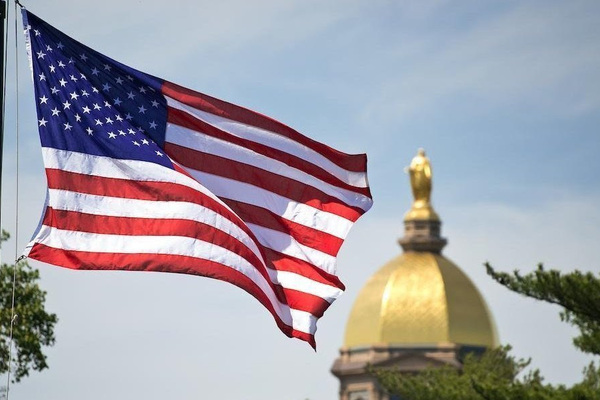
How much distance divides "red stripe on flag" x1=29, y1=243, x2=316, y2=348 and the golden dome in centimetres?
9037

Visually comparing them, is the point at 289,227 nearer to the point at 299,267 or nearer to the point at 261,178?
the point at 299,267

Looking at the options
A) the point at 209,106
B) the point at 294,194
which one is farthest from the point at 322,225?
the point at 209,106

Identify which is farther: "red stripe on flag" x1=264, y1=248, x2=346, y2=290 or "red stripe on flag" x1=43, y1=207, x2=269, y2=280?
"red stripe on flag" x1=264, y1=248, x2=346, y2=290

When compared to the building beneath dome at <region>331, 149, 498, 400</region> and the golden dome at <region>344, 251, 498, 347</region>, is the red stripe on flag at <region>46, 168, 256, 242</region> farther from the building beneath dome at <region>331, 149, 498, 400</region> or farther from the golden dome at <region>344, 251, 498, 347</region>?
the golden dome at <region>344, 251, 498, 347</region>

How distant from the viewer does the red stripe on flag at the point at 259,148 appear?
717 inches

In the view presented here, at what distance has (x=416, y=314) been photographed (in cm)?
11088

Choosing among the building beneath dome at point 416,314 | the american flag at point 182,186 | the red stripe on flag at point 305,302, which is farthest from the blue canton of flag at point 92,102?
the building beneath dome at point 416,314

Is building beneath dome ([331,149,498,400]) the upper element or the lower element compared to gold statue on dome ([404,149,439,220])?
lower

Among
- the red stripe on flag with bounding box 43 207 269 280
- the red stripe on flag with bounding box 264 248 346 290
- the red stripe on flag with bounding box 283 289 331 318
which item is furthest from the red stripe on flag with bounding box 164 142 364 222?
the red stripe on flag with bounding box 283 289 331 318

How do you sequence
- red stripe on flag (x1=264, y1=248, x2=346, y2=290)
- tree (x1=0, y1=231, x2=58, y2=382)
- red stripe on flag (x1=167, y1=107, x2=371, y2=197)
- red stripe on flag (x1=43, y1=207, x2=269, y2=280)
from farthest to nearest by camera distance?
1. tree (x1=0, y1=231, x2=58, y2=382)
2. red stripe on flag (x1=264, y1=248, x2=346, y2=290)
3. red stripe on flag (x1=167, y1=107, x2=371, y2=197)
4. red stripe on flag (x1=43, y1=207, x2=269, y2=280)

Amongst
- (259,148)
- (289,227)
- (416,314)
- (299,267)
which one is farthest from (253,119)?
(416,314)

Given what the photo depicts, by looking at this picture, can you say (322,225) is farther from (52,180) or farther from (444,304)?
(444,304)

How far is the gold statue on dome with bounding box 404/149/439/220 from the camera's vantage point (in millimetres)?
114750

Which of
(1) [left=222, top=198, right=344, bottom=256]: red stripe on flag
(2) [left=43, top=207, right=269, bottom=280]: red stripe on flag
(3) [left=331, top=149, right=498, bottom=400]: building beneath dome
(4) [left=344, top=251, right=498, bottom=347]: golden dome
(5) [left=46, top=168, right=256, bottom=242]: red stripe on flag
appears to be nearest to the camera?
(2) [left=43, top=207, right=269, bottom=280]: red stripe on flag
